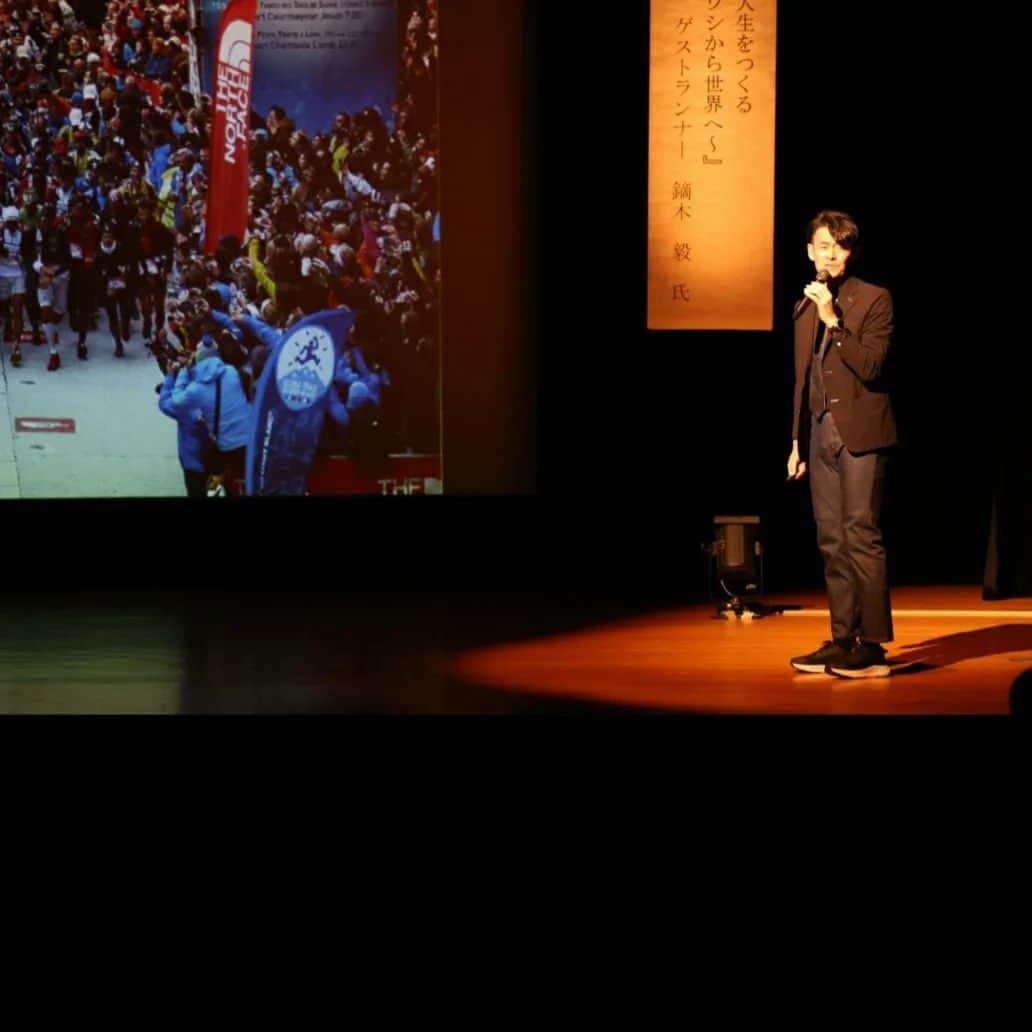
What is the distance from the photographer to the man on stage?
4902mm

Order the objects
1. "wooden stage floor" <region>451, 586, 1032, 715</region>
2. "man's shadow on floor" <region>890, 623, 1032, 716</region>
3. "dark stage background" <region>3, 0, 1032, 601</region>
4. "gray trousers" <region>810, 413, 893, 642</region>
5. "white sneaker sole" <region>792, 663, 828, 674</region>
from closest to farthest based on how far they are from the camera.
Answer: "wooden stage floor" <region>451, 586, 1032, 715</region>
"gray trousers" <region>810, 413, 893, 642</region>
"white sneaker sole" <region>792, 663, 828, 674</region>
"man's shadow on floor" <region>890, 623, 1032, 716</region>
"dark stage background" <region>3, 0, 1032, 601</region>

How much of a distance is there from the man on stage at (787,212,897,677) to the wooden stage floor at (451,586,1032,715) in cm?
17

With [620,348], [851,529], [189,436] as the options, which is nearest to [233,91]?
[189,436]

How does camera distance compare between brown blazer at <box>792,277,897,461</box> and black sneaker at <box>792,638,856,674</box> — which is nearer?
brown blazer at <box>792,277,897,461</box>

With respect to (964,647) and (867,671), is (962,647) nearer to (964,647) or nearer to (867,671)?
(964,647)

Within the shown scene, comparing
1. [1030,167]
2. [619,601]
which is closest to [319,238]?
[619,601]

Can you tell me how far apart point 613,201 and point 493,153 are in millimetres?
550

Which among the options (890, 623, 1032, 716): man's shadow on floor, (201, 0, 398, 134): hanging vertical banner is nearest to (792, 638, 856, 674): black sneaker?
(890, 623, 1032, 716): man's shadow on floor

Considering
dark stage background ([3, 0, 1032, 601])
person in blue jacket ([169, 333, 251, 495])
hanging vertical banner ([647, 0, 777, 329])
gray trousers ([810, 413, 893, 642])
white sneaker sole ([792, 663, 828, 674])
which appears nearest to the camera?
gray trousers ([810, 413, 893, 642])

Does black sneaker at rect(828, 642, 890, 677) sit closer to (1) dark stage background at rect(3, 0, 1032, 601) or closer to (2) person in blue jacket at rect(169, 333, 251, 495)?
(1) dark stage background at rect(3, 0, 1032, 601)

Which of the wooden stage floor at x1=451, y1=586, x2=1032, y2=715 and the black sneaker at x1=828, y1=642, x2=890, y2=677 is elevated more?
the black sneaker at x1=828, y1=642, x2=890, y2=677

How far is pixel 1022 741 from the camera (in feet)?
10.5

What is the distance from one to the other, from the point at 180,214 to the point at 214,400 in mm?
771

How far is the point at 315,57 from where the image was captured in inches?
286
